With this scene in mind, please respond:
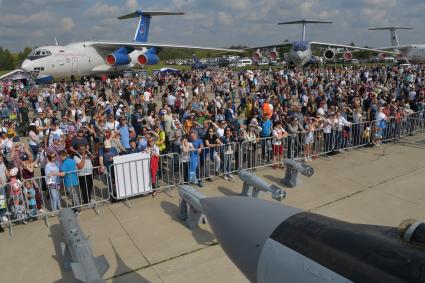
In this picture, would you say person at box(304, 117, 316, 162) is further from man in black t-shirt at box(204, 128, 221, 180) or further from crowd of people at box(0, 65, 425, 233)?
man in black t-shirt at box(204, 128, 221, 180)

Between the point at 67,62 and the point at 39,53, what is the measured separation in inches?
80.3

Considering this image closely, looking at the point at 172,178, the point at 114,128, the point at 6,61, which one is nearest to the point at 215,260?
the point at 172,178

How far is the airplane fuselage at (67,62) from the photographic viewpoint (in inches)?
944

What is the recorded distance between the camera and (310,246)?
226 centimetres

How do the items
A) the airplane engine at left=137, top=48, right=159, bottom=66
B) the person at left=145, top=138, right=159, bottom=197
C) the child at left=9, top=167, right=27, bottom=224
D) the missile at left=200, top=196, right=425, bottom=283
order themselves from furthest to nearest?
1. the airplane engine at left=137, top=48, right=159, bottom=66
2. the person at left=145, top=138, right=159, bottom=197
3. the child at left=9, top=167, right=27, bottom=224
4. the missile at left=200, top=196, right=425, bottom=283

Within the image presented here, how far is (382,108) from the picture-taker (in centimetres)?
1064

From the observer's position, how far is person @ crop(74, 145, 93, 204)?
6629 millimetres

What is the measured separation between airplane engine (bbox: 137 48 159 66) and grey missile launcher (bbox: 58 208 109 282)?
26871mm

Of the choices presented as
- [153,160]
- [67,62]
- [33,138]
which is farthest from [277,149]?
[67,62]

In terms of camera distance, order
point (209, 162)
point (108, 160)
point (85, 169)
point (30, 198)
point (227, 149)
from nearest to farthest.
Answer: point (30, 198), point (85, 169), point (108, 160), point (209, 162), point (227, 149)

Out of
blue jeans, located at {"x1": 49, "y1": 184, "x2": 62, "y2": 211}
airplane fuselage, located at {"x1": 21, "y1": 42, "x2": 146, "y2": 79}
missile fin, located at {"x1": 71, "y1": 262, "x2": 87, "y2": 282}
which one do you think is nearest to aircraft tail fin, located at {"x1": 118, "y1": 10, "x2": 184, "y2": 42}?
airplane fuselage, located at {"x1": 21, "y1": 42, "x2": 146, "y2": 79}

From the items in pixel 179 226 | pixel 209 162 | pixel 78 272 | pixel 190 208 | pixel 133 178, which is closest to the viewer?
pixel 78 272

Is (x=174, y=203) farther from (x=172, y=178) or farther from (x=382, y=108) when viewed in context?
(x=382, y=108)

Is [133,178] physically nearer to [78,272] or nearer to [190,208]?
[190,208]
